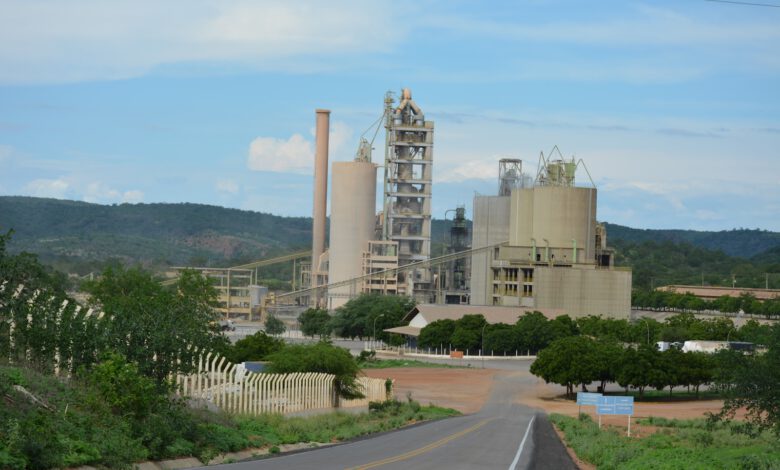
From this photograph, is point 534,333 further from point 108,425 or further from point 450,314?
point 108,425

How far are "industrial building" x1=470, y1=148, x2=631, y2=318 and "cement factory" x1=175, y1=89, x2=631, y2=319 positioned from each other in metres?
0.15

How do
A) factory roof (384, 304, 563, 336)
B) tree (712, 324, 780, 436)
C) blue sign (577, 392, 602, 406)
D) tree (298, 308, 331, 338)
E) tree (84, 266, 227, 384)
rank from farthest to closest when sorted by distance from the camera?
tree (298, 308, 331, 338) < factory roof (384, 304, 563, 336) < blue sign (577, 392, 602, 406) < tree (712, 324, 780, 436) < tree (84, 266, 227, 384)

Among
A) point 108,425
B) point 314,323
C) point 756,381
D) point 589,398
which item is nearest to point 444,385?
point 589,398

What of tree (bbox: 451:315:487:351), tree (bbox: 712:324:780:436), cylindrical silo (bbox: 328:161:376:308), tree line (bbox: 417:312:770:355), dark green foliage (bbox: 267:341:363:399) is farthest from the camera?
cylindrical silo (bbox: 328:161:376:308)

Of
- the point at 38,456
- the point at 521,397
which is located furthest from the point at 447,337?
the point at 38,456

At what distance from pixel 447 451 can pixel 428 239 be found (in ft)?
528

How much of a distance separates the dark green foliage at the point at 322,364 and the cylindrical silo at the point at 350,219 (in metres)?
132

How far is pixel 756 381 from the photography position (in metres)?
40.4

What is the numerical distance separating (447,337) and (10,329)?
109m

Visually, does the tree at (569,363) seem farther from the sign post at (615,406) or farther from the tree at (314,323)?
the tree at (314,323)

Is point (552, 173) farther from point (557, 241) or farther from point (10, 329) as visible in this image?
point (10, 329)

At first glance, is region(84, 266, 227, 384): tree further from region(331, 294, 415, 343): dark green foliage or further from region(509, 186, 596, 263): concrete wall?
region(509, 186, 596, 263): concrete wall

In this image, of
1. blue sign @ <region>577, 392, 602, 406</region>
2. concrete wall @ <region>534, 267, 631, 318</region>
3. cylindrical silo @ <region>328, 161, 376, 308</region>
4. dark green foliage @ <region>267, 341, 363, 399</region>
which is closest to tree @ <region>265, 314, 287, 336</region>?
cylindrical silo @ <region>328, 161, 376, 308</region>

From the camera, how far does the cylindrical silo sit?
187625 mm
